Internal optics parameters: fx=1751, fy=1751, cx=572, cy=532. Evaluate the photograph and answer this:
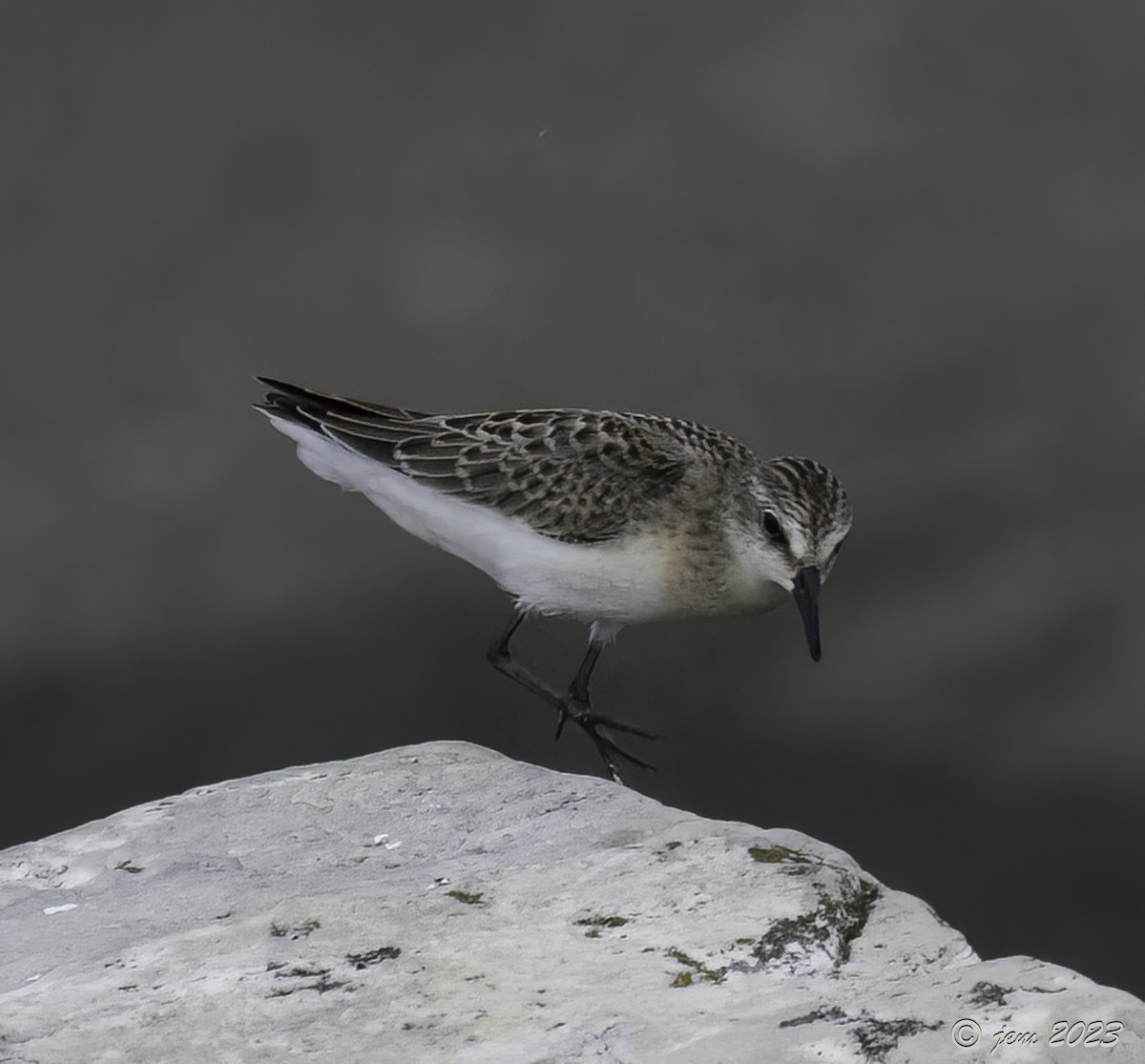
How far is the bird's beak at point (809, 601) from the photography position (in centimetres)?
506

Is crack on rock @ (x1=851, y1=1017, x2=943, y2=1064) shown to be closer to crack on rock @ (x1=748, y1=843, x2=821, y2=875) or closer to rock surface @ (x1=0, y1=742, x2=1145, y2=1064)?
rock surface @ (x1=0, y1=742, x2=1145, y2=1064)

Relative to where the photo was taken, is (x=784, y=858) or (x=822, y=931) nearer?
(x=822, y=931)

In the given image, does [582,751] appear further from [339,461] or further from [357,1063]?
[357,1063]

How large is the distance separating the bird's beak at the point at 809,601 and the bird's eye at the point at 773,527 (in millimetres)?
129

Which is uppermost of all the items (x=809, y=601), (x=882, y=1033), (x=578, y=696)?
(x=809, y=601)

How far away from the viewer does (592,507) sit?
5562 mm

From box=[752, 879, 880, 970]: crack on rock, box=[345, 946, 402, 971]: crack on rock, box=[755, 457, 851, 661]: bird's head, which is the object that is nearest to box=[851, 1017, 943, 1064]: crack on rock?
box=[752, 879, 880, 970]: crack on rock

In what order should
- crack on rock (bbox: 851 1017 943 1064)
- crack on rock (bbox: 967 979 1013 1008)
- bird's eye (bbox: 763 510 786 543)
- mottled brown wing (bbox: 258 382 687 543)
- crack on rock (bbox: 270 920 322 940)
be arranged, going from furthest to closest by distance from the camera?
mottled brown wing (bbox: 258 382 687 543) < bird's eye (bbox: 763 510 786 543) < crack on rock (bbox: 270 920 322 940) < crack on rock (bbox: 967 979 1013 1008) < crack on rock (bbox: 851 1017 943 1064)

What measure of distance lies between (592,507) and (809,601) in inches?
32.3

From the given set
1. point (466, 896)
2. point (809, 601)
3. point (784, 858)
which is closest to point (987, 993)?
point (784, 858)

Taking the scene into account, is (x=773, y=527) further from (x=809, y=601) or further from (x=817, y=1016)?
(x=817, y=1016)

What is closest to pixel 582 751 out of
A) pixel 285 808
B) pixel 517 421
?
pixel 517 421

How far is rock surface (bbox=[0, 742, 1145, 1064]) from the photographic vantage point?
3.22 m

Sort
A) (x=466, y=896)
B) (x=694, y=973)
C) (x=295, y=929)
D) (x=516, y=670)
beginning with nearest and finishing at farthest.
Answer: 1. (x=694, y=973)
2. (x=295, y=929)
3. (x=466, y=896)
4. (x=516, y=670)
